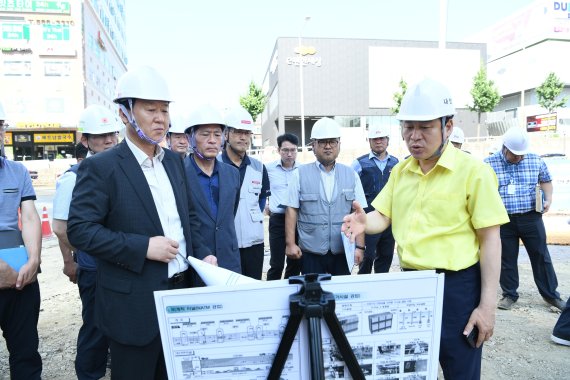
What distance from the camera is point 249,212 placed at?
3703mm

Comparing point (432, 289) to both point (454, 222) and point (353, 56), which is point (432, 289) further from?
point (353, 56)

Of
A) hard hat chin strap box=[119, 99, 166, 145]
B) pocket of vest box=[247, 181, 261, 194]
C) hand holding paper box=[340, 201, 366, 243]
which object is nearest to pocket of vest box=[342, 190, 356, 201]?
pocket of vest box=[247, 181, 261, 194]

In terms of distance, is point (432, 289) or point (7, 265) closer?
point (432, 289)

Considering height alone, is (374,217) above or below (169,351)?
above

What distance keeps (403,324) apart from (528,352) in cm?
319

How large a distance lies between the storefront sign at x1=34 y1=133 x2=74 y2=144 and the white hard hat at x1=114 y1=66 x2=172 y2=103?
34503mm

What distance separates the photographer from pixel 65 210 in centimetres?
271

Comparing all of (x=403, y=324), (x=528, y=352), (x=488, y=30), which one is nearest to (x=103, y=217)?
(x=403, y=324)

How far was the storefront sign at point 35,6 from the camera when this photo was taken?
29.8 meters

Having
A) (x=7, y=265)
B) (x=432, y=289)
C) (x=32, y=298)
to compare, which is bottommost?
(x=32, y=298)

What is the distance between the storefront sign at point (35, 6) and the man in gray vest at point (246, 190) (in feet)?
111

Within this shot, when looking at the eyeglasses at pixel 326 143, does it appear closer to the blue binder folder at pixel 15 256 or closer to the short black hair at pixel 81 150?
the short black hair at pixel 81 150

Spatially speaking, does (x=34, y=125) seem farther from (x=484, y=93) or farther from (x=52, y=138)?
(x=484, y=93)

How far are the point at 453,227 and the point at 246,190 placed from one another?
Result: 7.28ft
